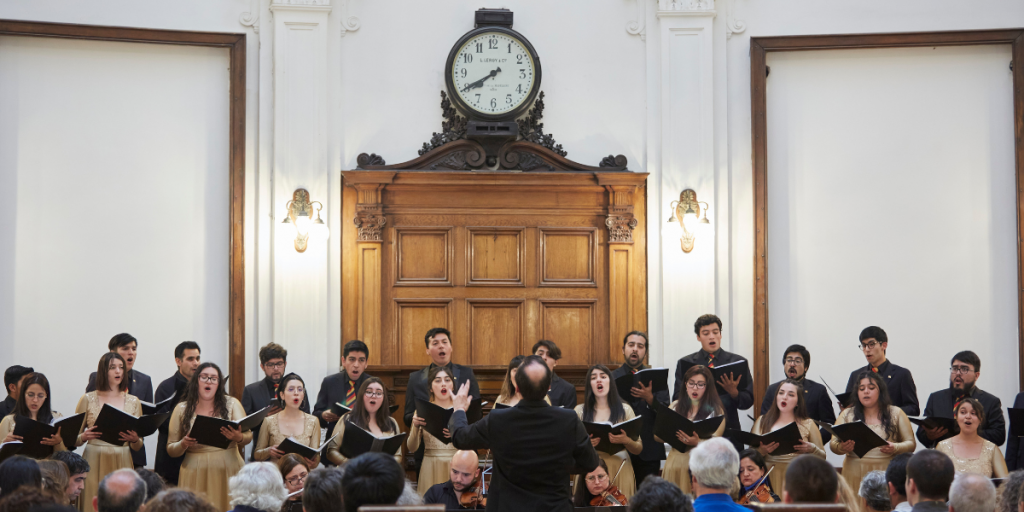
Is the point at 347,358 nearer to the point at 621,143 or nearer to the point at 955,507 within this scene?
the point at 621,143

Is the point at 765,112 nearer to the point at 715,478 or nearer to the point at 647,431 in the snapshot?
the point at 647,431

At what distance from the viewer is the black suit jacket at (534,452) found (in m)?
4.05

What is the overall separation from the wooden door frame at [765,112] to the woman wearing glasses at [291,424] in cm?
341

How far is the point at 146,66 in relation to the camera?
7574 mm

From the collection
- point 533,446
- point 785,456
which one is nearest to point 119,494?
point 533,446

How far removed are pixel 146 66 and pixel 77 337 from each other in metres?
2.08

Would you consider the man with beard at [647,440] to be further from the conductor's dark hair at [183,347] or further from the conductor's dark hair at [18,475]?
the conductor's dark hair at [18,475]

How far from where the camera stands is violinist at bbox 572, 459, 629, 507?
545 centimetres

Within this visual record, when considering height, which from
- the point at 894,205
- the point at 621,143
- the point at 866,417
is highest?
the point at 621,143

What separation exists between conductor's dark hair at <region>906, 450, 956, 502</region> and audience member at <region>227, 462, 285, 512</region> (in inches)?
88.1

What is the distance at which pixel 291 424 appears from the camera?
230 inches

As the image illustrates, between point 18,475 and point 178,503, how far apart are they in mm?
999

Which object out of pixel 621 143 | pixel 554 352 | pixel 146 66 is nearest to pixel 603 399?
pixel 554 352

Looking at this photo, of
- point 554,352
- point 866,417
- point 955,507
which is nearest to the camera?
point 955,507
